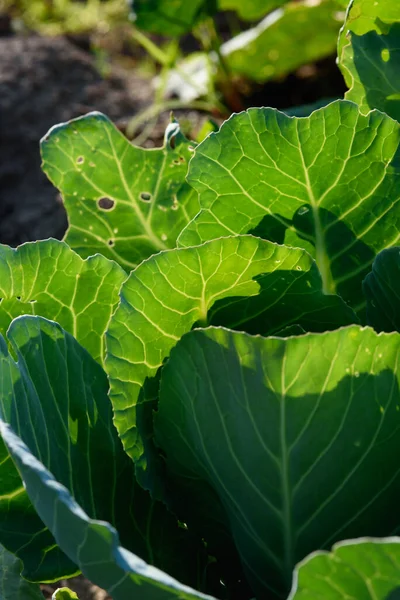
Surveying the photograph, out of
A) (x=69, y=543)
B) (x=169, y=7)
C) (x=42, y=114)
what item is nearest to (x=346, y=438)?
(x=69, y=543)

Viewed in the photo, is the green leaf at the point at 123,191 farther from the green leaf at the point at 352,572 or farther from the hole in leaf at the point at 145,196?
the green leaf at the point at 352,572

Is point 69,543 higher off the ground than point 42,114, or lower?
lower

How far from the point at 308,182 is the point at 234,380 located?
329mm

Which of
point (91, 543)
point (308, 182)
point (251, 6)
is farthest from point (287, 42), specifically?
point (91, 543)

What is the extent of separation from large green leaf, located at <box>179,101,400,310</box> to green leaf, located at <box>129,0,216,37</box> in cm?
229

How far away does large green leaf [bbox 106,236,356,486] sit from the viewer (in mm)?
927

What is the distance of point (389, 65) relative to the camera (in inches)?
46.1

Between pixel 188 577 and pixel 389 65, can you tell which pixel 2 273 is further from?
pixel 389 65

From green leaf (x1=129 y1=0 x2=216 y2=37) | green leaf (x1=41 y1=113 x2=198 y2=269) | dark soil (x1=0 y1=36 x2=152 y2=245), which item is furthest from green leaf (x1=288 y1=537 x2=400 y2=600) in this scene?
green leaf (x1=129 y1=0 x2=216 y2=37)

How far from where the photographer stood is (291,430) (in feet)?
2.81

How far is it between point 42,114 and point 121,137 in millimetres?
2292

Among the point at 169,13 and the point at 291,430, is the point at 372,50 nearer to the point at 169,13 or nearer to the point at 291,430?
the point at 291,430

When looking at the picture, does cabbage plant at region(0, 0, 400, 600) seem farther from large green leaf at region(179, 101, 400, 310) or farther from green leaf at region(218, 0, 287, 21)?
green leaf at region(218, 0, 287, 21)

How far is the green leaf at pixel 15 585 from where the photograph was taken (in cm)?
110
